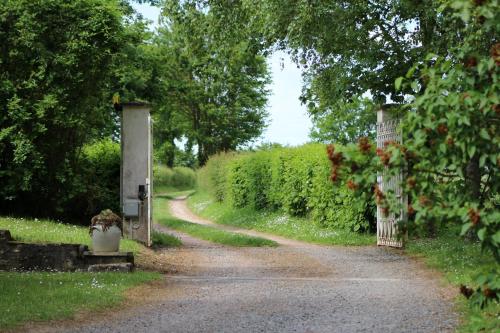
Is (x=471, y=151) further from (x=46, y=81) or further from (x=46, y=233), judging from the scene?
(x=46, y=81)

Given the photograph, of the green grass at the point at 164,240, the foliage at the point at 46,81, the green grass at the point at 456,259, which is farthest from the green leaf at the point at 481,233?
the green grass at the point at 164,240

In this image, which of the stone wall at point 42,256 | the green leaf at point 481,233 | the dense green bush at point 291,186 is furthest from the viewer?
the dense green bush at point 291,186

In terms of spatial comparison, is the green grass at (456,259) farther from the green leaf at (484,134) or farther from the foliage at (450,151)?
the green leaf at (484,134)

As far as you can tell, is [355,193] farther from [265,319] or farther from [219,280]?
[219,280]

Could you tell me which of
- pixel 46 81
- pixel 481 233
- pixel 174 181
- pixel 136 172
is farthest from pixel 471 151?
pixel 174 181

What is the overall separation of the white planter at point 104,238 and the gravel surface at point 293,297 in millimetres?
1163

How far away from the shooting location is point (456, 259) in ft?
41.4

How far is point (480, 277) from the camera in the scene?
4.68 meters

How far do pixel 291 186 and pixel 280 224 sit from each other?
53.1 inches

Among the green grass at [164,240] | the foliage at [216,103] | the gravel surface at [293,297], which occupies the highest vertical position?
the foliage at [216,103]

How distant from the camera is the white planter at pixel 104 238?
1201 cm

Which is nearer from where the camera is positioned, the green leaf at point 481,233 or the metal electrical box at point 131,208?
the green leaf at point 481,233

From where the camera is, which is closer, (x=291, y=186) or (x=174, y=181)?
(x=291, y=186)

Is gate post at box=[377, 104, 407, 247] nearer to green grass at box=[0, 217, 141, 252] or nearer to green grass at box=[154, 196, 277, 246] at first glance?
green grass at box=[154, 196, 277, 246]
